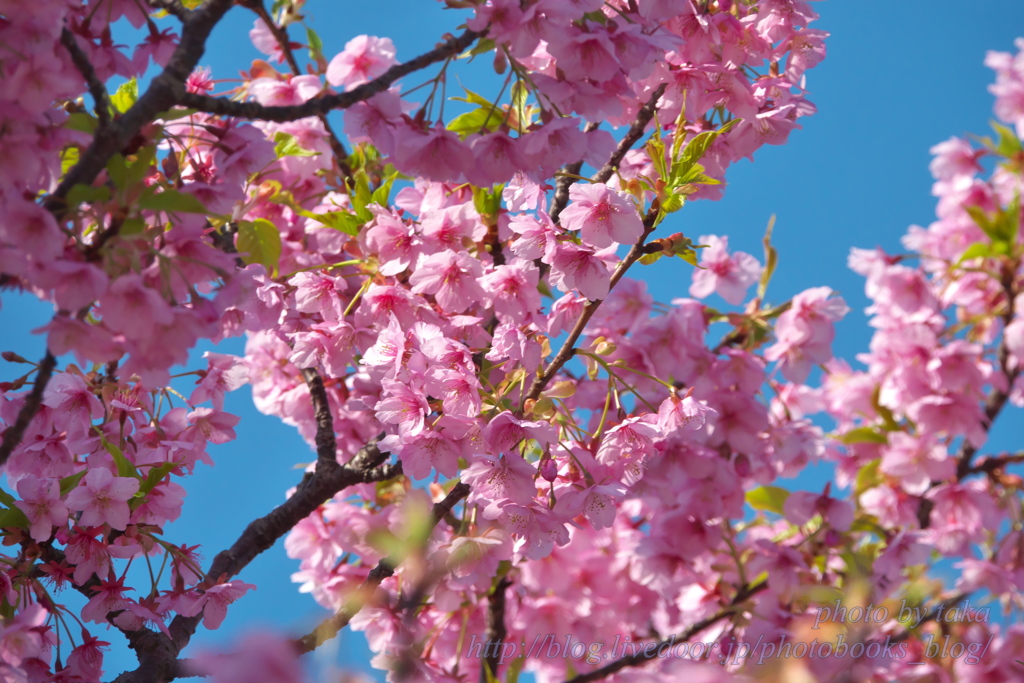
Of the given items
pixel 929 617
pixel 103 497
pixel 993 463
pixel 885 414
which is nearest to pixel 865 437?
pixel 885 414

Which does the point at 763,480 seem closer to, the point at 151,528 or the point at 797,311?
the point at 797,311

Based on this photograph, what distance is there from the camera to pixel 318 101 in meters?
1.26

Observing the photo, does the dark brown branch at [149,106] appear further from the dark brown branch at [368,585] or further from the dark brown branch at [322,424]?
the dark brown branch at [322,424]

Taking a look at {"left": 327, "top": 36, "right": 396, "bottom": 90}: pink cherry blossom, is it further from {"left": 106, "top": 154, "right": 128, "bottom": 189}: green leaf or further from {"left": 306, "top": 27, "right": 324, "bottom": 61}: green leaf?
{"left": 106, "top": 154, "right": 128, "bottom": 189}: green leaf

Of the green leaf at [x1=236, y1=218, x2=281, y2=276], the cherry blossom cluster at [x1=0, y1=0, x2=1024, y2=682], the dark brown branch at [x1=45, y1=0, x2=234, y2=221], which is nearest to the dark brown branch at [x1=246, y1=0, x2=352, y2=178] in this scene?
the cherry blossom cluster at [x1=0, y1=0, x2=1024, y2=682]

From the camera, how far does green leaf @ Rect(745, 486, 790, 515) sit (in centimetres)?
266

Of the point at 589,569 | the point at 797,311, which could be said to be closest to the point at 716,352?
the point at 797,311

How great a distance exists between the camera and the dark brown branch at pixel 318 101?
122 centimetres

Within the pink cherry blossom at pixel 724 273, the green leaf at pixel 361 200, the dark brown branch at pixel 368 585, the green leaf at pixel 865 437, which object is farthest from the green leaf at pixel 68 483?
the green leaf at pixel 865 437

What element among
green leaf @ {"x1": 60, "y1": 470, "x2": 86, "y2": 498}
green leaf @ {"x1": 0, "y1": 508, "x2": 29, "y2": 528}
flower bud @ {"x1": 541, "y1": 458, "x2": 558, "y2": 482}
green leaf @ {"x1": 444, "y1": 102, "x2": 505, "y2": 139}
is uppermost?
green leaf @ {"x1": 444, "y1": 102, "x2": 505, "y2": 139}

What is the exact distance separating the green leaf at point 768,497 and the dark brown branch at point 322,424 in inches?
57.7

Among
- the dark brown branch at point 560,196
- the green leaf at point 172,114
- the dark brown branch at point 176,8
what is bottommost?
the green leaf at point 172,114

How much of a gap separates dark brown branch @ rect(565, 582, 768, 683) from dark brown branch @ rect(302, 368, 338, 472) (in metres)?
0.89

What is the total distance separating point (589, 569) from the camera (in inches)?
122
